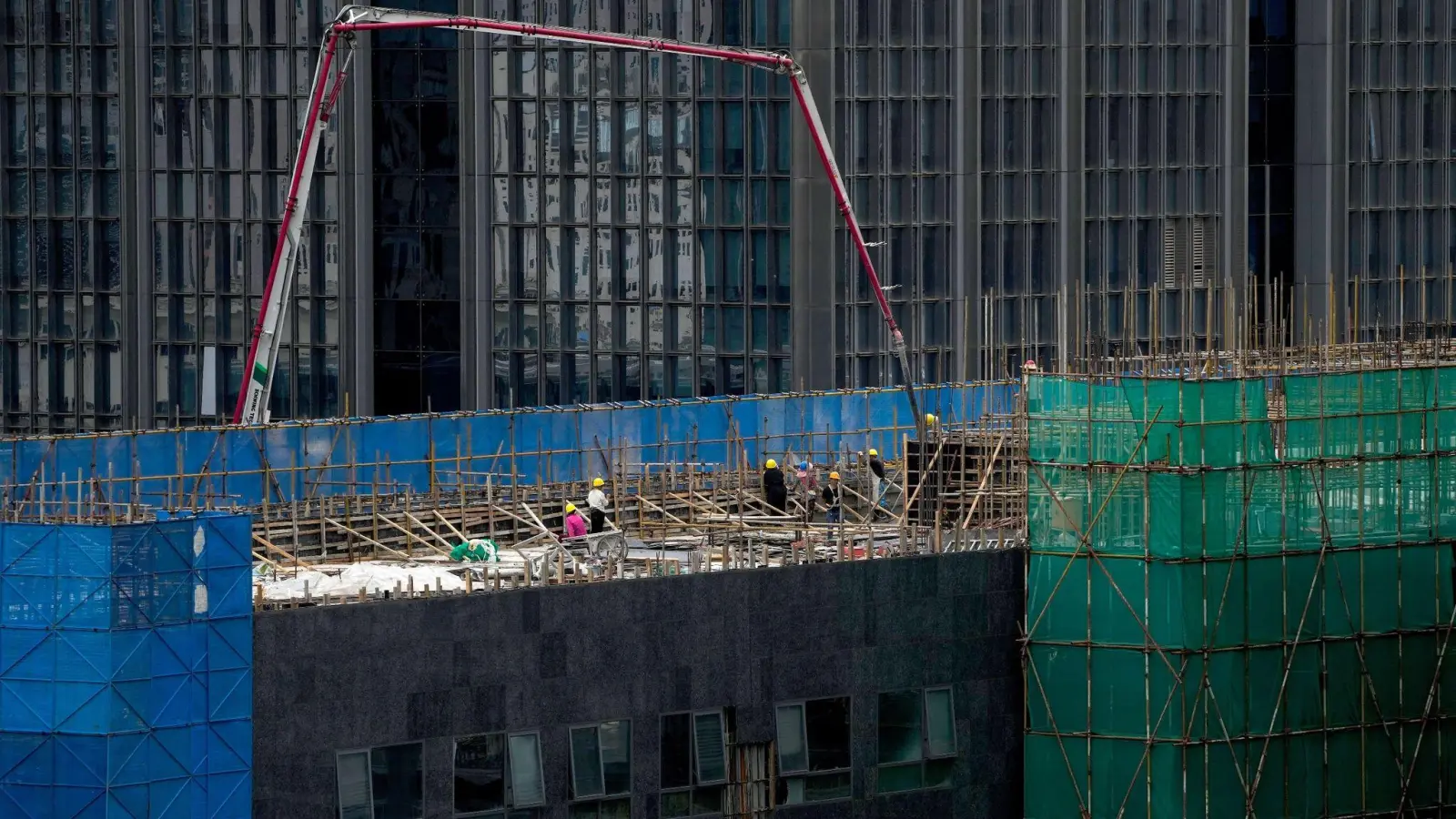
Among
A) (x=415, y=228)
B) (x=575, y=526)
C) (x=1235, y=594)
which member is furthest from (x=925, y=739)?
(x=415, y=228)

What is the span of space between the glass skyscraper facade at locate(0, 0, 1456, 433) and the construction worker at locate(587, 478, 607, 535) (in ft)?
97.0

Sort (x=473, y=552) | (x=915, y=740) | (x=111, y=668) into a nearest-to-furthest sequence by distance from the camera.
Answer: (x=111, y=668) < (x=915, y=740) < (x=473, y=552)

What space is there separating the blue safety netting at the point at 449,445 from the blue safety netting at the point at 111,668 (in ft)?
30.9

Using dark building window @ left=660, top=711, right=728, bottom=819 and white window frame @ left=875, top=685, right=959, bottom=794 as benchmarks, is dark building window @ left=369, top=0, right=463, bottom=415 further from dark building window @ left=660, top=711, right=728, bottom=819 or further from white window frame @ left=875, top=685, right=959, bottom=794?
dark building window @ left=660, top=711, right=728, bottom=819

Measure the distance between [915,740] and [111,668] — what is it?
17.0m

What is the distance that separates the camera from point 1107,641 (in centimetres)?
6656

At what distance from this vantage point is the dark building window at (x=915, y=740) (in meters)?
67.1

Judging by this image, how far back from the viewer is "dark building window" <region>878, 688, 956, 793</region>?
67062 mm

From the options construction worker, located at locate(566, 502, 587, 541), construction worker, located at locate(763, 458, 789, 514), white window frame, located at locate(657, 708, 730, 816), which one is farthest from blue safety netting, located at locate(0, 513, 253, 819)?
construction worker, located at locate(763, 458, 789, 514)

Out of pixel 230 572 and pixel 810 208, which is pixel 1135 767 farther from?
pixel 810 208

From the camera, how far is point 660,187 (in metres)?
104

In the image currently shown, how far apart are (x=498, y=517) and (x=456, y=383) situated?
119 ft

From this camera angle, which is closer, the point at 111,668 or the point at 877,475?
the point at 111,668

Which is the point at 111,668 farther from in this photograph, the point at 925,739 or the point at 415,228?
the point at 415,228
